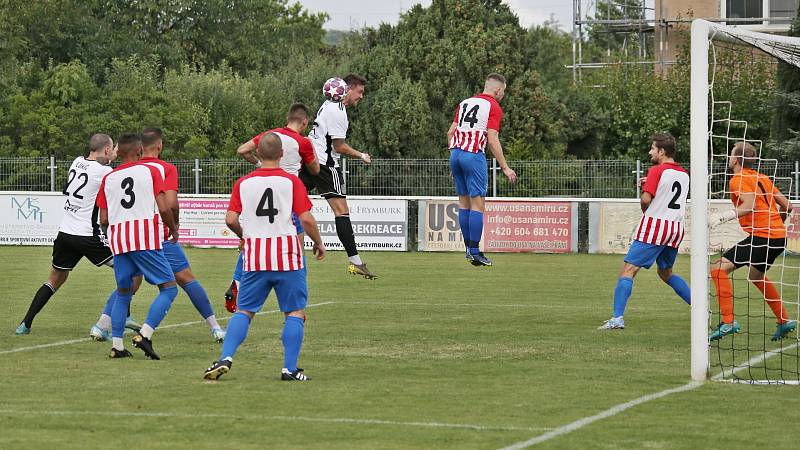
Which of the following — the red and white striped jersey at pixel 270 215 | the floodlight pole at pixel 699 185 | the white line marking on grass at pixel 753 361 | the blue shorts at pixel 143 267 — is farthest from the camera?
the blue shorts at pixel 143 267

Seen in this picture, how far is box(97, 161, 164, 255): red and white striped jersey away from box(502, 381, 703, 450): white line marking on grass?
4662mm

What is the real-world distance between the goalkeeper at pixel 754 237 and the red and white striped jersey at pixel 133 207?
566cm

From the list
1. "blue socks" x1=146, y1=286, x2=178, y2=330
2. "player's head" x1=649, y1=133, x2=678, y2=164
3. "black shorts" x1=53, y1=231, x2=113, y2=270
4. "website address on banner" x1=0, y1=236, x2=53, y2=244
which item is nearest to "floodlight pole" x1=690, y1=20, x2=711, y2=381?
"player's head" x1=649, y1=133, x2=678, y2=164

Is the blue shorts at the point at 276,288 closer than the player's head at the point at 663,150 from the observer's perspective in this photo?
Yes

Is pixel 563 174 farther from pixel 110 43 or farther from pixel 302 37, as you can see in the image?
pixel 302 37

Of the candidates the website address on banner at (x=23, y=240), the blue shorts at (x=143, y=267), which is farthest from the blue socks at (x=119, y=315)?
the website address on banner at (x=23, y=240)

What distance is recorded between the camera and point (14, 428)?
27.3ft

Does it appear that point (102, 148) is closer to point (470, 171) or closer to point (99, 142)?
point (99, 142)

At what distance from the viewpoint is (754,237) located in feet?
45.6

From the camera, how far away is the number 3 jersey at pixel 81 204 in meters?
13.7

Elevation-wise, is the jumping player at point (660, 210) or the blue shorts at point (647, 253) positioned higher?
the jumping player at point (660, 210)

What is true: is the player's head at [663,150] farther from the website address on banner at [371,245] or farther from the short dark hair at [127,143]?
the website address on banner at [371,245]

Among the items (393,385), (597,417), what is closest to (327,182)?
(393,385)

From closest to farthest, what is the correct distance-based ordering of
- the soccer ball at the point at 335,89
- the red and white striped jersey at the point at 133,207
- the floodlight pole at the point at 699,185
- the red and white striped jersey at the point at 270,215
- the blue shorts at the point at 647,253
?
the red and white striped jersey at the point at 270,215 → the floodlight pole at the point at 699,185 → the red and white striped jersey at the point at 133,207 → the blue shorts at the point at 647,253 → the soccer ball at the point at 335,89
